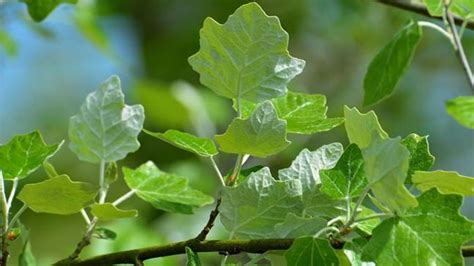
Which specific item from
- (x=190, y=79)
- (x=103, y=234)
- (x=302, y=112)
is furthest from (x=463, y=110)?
(x=190, y=79)

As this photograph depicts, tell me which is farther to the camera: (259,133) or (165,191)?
(165,191)

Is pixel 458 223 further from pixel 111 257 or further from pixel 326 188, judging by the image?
pixel 111 257

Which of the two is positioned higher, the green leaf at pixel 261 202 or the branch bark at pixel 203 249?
the green leaf at pixel 261 202

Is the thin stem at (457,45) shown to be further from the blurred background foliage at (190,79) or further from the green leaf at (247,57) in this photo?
the blurred background foliage at (190,79)

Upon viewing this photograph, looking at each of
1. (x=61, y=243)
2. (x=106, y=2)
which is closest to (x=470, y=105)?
(x=106, y=2)

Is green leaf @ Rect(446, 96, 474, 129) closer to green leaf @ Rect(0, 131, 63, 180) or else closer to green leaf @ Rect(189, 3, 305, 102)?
green leaf @ Rect(189, 3, 305, 102)

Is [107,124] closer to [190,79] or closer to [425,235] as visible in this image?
[425,235]

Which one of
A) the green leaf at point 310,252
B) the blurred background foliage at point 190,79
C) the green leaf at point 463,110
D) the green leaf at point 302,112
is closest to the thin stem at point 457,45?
the green leaf at point 463,110

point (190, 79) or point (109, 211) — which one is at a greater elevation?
point (109, 211)
